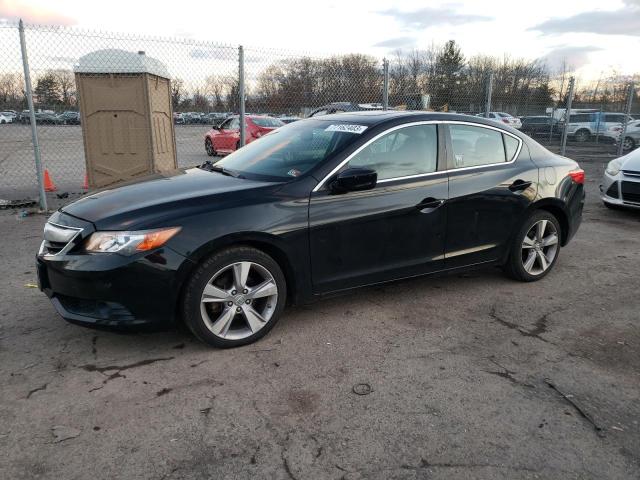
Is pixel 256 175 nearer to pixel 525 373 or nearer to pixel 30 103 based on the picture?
pixel 525 373

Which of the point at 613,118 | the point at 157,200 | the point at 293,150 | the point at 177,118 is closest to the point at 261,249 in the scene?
the point at 157,200

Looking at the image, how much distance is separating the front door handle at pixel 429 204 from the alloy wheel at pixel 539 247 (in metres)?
1.17

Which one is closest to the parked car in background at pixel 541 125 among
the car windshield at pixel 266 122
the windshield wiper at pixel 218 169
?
the car windshield at pixel 266 122

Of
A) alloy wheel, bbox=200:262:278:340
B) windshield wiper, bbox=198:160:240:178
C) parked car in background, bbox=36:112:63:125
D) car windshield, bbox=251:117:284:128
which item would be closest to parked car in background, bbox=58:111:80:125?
parked car in background, bbox=36:112:63:125

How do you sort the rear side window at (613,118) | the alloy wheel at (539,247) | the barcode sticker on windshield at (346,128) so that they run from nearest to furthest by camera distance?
the barcode sticker on windshield at (346,128)
the alloy wheel at (539,247)
the rear side window at (613,118)

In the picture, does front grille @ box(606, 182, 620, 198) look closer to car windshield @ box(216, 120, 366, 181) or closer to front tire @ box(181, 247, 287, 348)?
car windshield @ box(216, 120, 366, 181)

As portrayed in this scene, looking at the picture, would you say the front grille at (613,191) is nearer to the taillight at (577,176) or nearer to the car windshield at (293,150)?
the taillight at (577,176)

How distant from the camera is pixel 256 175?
402cm

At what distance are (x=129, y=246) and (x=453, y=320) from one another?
251 centimetres

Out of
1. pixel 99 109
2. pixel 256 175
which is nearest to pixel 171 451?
pixel 256 175

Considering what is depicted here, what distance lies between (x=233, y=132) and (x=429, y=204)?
13583mm

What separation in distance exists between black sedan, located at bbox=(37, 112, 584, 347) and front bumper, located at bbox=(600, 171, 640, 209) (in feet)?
11.6

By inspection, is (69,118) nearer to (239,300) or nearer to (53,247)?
(53,247)

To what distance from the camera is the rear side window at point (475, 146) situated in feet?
14.5
